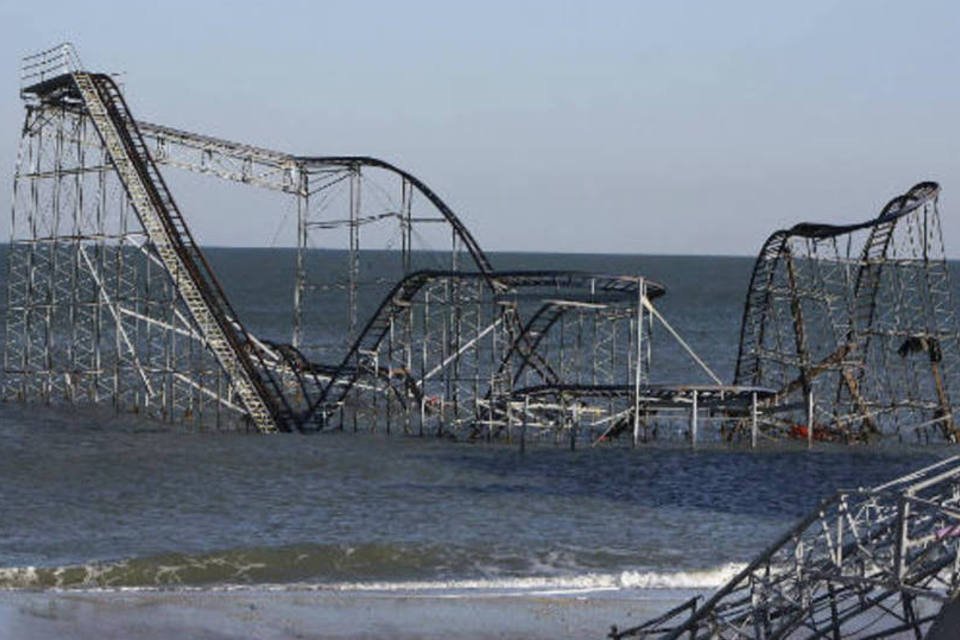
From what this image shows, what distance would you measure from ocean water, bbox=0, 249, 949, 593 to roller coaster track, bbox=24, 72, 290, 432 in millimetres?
1415

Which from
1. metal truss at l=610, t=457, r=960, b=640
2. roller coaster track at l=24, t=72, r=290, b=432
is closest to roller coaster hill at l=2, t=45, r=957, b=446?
roller coaster track at l=24, t=72, r=290, b=432

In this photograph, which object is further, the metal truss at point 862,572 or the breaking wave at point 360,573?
the breaking wave at point 360,573

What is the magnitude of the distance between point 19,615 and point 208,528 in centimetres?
1006

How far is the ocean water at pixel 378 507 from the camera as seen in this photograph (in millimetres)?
32219

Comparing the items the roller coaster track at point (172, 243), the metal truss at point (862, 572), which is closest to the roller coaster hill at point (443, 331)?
the roller coaster track at point (172, 243)

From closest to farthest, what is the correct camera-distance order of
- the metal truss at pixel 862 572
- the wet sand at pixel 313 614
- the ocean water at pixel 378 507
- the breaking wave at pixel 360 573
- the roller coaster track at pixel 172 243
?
the metal truss at pixel 862 572 → the wet sand at pixel 313 614 → the breaking wave at pixel 360 573 → the ocean water at pixel 378 507 → the roller coaster track at pixel 172 243

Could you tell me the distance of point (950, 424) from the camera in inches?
2217

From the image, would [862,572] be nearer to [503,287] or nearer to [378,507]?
[378,507]

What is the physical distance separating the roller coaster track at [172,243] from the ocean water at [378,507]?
141cm

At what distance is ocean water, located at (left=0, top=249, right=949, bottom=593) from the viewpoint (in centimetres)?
3222

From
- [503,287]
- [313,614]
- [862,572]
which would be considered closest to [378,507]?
[313,614]

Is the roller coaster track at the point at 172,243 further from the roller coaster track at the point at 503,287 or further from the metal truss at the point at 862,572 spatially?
the metal truss at the point at 862,572

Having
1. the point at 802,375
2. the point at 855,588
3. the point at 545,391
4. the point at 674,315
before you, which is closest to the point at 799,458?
the point at 802,375

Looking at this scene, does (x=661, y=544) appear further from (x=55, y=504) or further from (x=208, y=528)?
(x=55, y=504)
